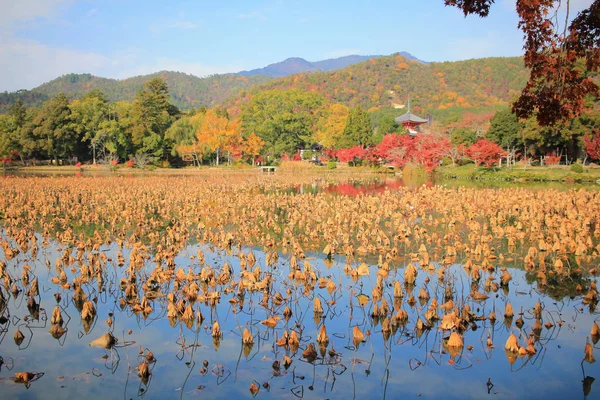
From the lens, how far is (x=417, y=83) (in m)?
106

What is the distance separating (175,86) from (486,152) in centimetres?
12968

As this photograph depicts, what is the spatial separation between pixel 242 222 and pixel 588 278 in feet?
29.7

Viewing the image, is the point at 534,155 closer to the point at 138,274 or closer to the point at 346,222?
the point at 346,222

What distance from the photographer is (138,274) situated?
9.52m

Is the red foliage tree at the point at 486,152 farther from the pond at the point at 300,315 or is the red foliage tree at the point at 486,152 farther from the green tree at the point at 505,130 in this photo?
the pond at the point at 300,315

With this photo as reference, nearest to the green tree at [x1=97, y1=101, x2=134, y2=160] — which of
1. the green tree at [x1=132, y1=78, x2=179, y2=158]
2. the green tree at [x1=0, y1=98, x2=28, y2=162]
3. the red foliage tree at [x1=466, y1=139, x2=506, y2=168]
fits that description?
the green tree at [x1=132, y1=78, x2=179, y2=158]

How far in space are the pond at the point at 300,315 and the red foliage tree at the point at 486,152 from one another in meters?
31.8

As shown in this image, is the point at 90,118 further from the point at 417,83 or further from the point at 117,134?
the point at 417,83

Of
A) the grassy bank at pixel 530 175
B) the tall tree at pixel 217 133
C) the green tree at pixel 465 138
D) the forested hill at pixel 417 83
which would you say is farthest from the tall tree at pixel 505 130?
the forested hill at pixel 417 83

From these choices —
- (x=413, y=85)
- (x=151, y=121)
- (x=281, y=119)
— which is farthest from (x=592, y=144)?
(x=413, y=85)

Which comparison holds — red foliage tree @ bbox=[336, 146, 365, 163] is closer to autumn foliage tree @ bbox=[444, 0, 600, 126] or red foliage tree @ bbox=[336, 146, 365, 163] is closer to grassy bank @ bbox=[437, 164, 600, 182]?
grassy bank @ bbox=[437, 164, 600, 182]

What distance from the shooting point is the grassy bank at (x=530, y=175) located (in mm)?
35319

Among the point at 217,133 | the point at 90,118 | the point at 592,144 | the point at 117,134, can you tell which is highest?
the point at 90,118

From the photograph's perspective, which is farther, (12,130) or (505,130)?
(12,130)
